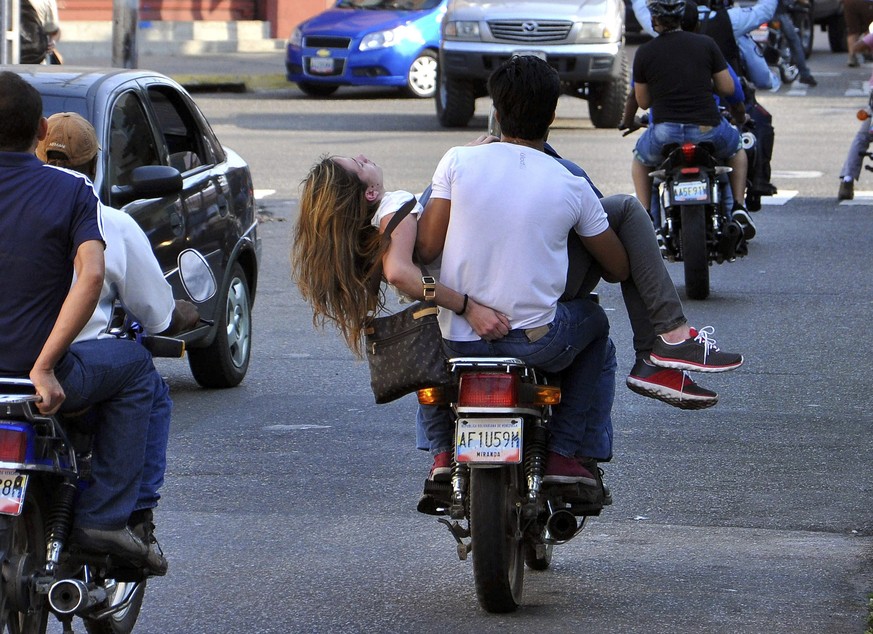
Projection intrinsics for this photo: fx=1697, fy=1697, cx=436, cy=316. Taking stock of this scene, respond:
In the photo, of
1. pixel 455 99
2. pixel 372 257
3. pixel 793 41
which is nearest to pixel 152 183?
pixel 372 257

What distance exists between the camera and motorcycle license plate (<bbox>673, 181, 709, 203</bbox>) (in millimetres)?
10750

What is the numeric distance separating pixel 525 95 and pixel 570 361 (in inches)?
31.4

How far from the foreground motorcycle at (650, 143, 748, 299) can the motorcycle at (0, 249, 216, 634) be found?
6.56 m

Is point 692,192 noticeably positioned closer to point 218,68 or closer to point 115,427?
point 115,427

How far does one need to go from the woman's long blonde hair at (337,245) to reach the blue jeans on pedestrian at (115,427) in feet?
2.21

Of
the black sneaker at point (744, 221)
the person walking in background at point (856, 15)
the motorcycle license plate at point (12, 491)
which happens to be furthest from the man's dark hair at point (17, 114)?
the person walking in background at point (856, 15)

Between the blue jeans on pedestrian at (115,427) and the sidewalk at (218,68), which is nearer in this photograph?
the blue jeans on pedestrian at (115,427)

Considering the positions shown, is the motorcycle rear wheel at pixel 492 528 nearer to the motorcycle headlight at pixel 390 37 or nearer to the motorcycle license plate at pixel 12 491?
the motorcycle license plate at pixel 12 491

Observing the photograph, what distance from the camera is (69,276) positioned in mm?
4266

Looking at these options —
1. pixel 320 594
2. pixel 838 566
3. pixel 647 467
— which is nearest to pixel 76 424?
pixel 320 594

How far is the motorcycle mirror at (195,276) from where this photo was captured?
4480 mm

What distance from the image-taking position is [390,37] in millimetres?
23703

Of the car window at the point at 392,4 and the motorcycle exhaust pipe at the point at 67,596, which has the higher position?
the motorcycle exhaust pipe at the point at 67,596

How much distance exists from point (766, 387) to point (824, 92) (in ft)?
61.1
